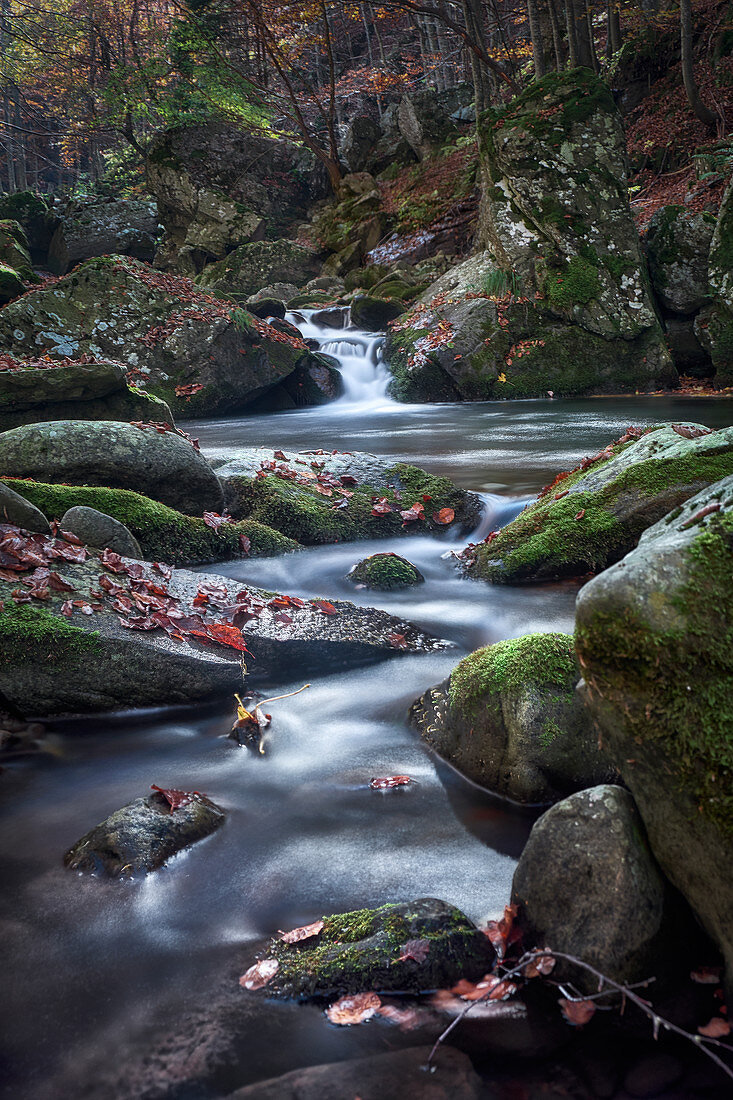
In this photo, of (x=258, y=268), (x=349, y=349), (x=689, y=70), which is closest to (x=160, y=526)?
(x=349, y=349)

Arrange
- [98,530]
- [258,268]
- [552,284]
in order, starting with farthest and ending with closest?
[258,268], [552,284], [98,530]

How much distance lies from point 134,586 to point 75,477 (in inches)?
85.1

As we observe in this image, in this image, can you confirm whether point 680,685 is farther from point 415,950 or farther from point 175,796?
point 175,796

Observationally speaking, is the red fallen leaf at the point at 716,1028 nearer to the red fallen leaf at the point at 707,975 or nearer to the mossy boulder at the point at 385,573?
the red fallen leaf at the point at 707,975

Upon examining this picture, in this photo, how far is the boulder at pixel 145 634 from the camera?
13.5 feet

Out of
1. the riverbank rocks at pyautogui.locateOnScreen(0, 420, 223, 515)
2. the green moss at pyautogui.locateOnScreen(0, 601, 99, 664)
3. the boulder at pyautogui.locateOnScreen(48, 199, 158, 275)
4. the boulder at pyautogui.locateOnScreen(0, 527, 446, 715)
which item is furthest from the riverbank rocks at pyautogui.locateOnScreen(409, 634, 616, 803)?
the boulder at pyautogui.locateOnScreen(48, 199, 158, 275)

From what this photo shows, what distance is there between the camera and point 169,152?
92.0ft

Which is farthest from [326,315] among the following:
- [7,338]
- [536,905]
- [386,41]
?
[386,41]

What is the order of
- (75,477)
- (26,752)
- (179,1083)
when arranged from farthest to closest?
(75,477), (26,752), (179,1083)

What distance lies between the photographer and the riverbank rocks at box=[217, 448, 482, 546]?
7105 mm

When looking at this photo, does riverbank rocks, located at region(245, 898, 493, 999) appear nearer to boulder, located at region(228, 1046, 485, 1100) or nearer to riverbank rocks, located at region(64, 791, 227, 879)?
boulder, located at region(228, 1046, 485, 1100)

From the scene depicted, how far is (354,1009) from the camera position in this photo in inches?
87.8

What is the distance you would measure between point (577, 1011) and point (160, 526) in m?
5.03

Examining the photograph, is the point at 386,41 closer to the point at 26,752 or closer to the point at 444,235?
the point at 444,235
